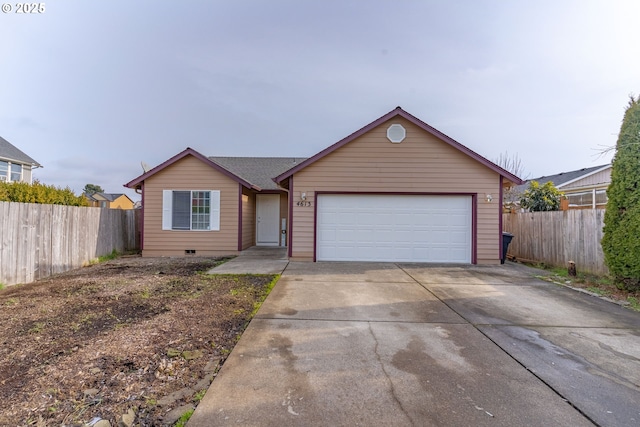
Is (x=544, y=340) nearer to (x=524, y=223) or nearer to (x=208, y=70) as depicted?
(x=524, y=223)

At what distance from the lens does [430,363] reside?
312 centimetres

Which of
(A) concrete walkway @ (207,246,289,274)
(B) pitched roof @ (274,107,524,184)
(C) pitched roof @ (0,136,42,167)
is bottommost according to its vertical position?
(A) concrete walkway @ (207,246,289,274)

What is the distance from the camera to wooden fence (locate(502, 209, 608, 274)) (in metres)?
7.62

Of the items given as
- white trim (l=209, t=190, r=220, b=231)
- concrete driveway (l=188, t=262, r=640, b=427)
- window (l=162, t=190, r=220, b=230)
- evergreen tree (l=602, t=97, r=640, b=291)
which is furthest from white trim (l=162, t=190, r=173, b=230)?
evergreen tree (l=602, t=97, r=640, b=291)

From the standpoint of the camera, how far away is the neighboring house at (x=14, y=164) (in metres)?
18.3

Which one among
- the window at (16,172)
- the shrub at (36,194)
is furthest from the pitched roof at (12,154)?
the shrub at (36,194)

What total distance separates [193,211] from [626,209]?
1199cm

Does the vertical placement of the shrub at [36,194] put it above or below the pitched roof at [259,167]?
below

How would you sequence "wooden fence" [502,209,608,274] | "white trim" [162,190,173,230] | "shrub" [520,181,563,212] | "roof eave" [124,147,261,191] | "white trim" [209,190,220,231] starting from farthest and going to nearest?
1. "shrub" [520,181,563,212]
2. "white trim" [209,190,220,231]
3. "white trim" [162,190,173,230]
4. "roof eave" [124,147,261,191]
5. "wooden fence" [502,209,608,274]

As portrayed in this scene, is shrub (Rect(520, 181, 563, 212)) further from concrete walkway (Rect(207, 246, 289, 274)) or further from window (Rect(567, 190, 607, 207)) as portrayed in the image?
concrete walkway (Rect(207, 246, 289, 274))

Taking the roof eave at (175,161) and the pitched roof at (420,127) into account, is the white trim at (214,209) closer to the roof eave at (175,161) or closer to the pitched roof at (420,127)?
the roof eave at (175,161)

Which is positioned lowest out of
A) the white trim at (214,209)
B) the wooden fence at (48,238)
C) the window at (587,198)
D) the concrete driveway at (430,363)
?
the concrete driveway at (430,363)

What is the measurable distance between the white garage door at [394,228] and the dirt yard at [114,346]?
370 cm

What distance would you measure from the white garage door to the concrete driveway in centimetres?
388
